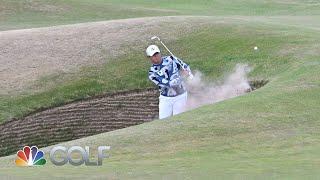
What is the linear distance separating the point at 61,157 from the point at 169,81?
6455mm

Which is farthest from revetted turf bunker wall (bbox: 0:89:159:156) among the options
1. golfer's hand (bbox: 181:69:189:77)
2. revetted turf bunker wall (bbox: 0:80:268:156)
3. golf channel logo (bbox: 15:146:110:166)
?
golf channel logo (bbox: 15:146:110:166)

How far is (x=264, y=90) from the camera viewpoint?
17422mm

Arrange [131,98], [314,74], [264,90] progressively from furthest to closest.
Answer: [131,98] < [314,74] < [264,90]

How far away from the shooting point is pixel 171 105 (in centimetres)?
1850

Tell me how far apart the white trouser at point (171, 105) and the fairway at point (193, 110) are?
2.06 metres

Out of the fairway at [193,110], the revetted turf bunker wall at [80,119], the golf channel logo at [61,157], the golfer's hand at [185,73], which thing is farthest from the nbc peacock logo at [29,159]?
the revetted turf bunker wall at [80,119]

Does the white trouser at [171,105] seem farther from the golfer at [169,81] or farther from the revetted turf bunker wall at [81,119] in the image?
the revetted turf bunker wall at [81,119]

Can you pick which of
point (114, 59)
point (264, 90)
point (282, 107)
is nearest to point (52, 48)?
point (114, 59)

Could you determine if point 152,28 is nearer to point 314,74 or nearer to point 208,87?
point 208,87

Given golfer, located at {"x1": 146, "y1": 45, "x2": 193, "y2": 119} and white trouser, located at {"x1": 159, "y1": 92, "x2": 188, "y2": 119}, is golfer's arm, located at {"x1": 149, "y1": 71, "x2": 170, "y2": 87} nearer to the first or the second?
golfer, located at {"x1": 146, "y1": 45, "x2": 193, "y2": 119}

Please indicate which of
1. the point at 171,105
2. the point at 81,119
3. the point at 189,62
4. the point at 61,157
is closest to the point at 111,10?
the point at 189,62

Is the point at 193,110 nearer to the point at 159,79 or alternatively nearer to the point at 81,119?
the point at 159,79

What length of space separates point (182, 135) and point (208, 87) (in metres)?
7.88

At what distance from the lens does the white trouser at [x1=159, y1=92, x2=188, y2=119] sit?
Answer: 1847 cm
